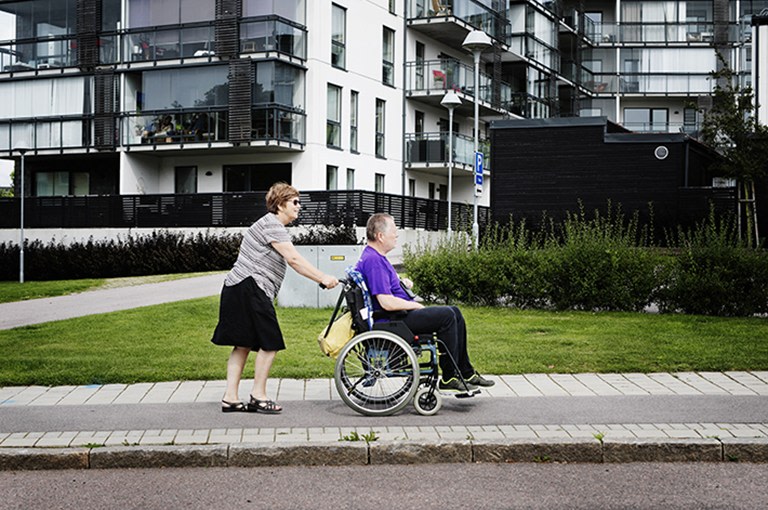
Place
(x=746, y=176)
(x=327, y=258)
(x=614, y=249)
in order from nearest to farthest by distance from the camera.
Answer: (x=614, y=249) → (x=327, y=258) → (x=746, y=176)

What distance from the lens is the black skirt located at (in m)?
8.20

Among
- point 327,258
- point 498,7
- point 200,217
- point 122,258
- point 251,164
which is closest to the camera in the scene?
point 327,258

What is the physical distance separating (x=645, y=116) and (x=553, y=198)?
36737mm

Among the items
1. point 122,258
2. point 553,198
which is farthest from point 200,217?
point 553,198

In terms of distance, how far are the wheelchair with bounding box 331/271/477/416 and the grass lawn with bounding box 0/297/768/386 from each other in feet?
6.51

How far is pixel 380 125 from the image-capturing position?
42.1 meters

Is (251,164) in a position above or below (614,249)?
above

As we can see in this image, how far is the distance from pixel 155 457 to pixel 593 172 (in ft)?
72.0

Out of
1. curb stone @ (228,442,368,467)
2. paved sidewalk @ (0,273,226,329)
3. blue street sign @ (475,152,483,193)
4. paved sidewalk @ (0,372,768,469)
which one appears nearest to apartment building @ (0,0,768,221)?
blue street sign @ (475,152,483,193)

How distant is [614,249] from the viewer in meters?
15.8

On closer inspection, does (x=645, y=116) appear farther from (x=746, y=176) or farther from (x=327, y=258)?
(x=327, y=258)

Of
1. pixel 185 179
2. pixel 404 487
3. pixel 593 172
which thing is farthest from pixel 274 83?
pixel 404 487

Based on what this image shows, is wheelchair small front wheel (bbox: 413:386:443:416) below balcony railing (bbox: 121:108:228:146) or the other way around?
below

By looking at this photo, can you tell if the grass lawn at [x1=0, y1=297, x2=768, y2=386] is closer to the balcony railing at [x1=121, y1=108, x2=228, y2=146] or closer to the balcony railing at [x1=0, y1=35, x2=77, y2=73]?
the balcony railing at [x1=121, y1=108, x2=228, y2=146]
